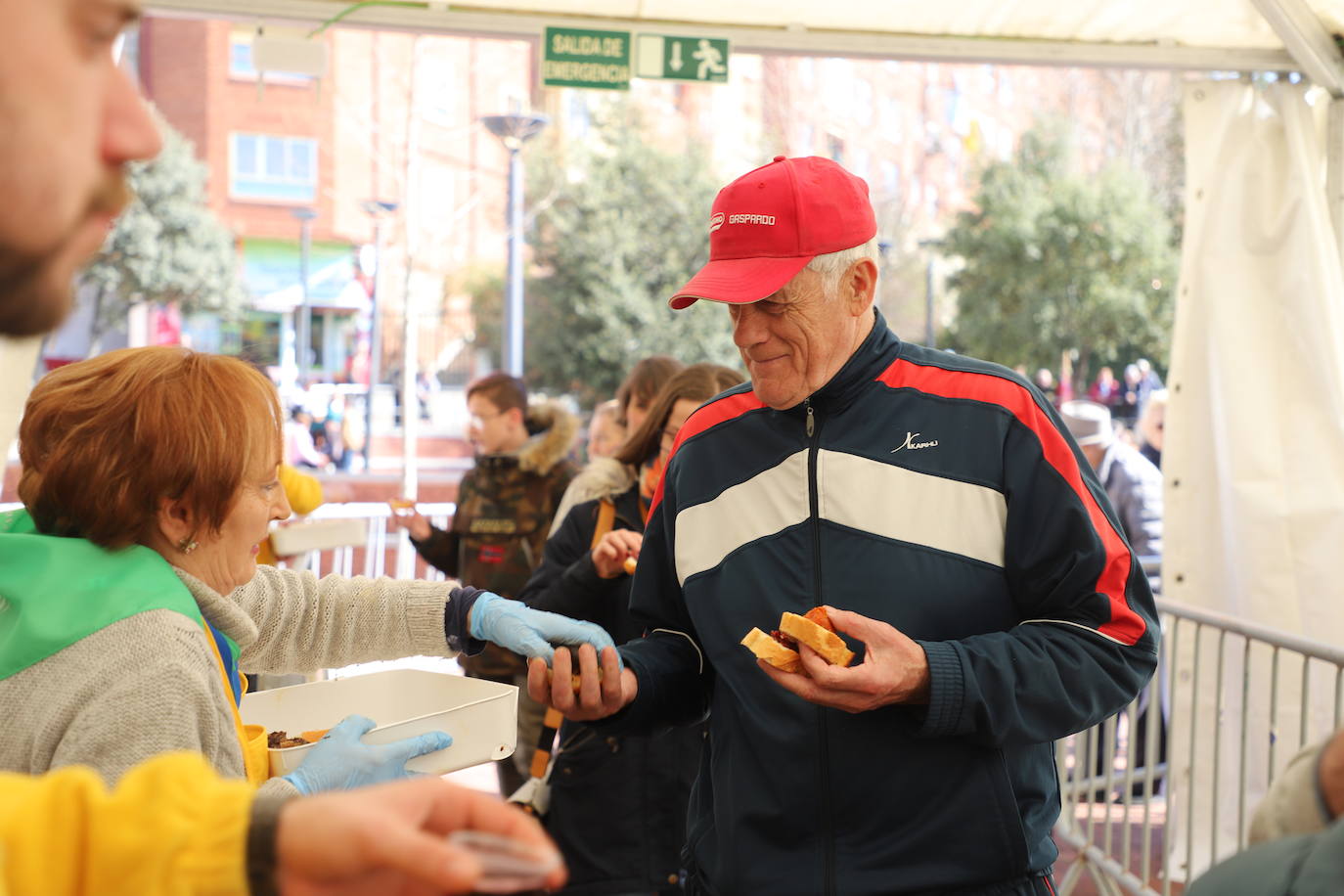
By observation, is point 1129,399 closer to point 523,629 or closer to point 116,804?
point 523,629

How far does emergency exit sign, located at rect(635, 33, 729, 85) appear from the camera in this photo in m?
5.21

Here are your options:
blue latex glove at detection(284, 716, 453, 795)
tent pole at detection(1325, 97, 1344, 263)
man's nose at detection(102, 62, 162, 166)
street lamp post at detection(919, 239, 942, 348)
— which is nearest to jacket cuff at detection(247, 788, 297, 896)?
man's nose at detection(102, 62, 162, 166)

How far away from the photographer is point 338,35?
30641 mm

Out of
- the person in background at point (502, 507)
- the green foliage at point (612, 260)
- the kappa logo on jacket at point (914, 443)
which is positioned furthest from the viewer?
the green foliage at point (612, 260)

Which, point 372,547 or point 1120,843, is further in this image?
point 372,547

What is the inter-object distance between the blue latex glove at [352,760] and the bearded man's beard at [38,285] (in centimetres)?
112

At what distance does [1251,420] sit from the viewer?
15.4 feet

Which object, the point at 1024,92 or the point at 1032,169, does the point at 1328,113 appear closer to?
the point at 1032,169

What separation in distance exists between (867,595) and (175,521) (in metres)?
1.18

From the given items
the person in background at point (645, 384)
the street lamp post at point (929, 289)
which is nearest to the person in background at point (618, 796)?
the person in background at point (645, 384)

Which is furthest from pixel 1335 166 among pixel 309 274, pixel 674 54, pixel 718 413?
pixel 309 274

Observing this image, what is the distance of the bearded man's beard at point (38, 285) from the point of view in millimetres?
947

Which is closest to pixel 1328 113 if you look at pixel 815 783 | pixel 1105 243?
pixel 815 783

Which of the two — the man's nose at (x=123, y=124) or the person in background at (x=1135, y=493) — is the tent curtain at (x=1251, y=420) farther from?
the man's nose at (x=123, y=124)
